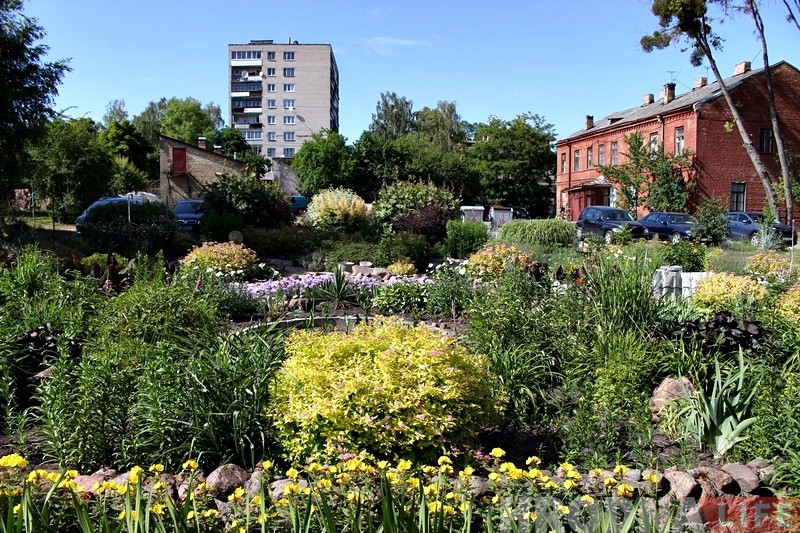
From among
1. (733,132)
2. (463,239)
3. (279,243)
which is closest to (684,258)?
(463,239)

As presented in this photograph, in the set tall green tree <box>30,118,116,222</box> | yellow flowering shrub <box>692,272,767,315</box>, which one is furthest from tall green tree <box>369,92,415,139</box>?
yellow flowering shrub <box>692,272,767,315</box>

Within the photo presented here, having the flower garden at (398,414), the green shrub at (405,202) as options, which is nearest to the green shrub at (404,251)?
the green shrub at (405,202)

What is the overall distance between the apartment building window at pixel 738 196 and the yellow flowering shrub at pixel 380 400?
36.9 meters

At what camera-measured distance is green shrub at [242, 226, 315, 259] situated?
17.7m

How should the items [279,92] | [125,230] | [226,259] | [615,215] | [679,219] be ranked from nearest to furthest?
[226,259] → [125,230] → [679,219] → [615,215] → [279,92]

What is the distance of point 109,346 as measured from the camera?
5422mm

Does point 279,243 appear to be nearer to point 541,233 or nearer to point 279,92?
point 541,233

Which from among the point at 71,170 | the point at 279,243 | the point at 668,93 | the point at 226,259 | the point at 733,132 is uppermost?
the point at 668,93

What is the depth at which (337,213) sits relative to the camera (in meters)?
21.5

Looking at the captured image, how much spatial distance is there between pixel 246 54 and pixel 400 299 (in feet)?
325

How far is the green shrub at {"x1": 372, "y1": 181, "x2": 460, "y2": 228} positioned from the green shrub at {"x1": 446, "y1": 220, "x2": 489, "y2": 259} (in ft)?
9.88

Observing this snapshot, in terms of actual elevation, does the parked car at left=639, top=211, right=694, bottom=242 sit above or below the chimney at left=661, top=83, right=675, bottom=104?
below

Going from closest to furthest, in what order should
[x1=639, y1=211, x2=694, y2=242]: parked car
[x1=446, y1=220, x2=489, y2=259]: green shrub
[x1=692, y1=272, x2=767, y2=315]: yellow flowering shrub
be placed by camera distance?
1. [x1=692, y1=272, x2=767, y2=315]: yellow flowering shrub
2. [x1=446, y1=220, x2=489, y2=259]: green shrub
3. [x1=639, y1=211, x2=694, y2=242]: parked car

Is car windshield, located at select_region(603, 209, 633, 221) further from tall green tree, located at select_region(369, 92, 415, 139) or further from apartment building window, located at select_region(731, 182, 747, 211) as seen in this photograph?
tall green tree, located at select_region(369, 92, 415, 139)
